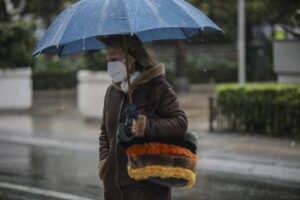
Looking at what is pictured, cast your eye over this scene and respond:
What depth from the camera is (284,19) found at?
750 inches

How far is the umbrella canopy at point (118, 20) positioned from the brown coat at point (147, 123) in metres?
0.33

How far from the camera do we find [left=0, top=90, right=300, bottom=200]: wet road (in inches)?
344

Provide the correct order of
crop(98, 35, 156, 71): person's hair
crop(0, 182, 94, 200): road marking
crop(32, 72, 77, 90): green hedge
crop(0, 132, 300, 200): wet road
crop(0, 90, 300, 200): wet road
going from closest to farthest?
crop(98, 35, 156, 71): person's hair < crop(0, 182, 94, 200): road marking < crop(0, 132, 300, 200): wet road < crop(0, 90, 300, 200): wet road < crop(32, 72, 77, 90): green hedge

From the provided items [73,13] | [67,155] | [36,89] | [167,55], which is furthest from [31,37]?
[73,13]

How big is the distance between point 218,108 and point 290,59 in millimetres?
2140

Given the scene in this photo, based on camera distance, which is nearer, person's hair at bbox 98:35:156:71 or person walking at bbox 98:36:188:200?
person walking at bbox 98:36:188:200

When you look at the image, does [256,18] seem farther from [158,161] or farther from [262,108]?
[158,161]

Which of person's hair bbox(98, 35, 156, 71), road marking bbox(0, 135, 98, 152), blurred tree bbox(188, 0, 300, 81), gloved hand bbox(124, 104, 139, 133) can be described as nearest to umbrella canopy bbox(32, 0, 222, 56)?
person's hair bbox(98, 35, 156, 71)

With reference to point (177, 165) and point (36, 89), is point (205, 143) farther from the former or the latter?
point (36, 89)

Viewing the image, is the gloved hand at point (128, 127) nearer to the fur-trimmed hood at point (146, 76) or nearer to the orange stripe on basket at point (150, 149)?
the orange stripe on basket at point (150, 149)

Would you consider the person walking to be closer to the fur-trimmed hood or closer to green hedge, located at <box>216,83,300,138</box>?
the fur-trimmed hood

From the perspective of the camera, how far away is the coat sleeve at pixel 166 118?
13.9 ft

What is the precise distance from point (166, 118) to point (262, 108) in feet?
30.4

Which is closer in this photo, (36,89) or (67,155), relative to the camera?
(67,155)
